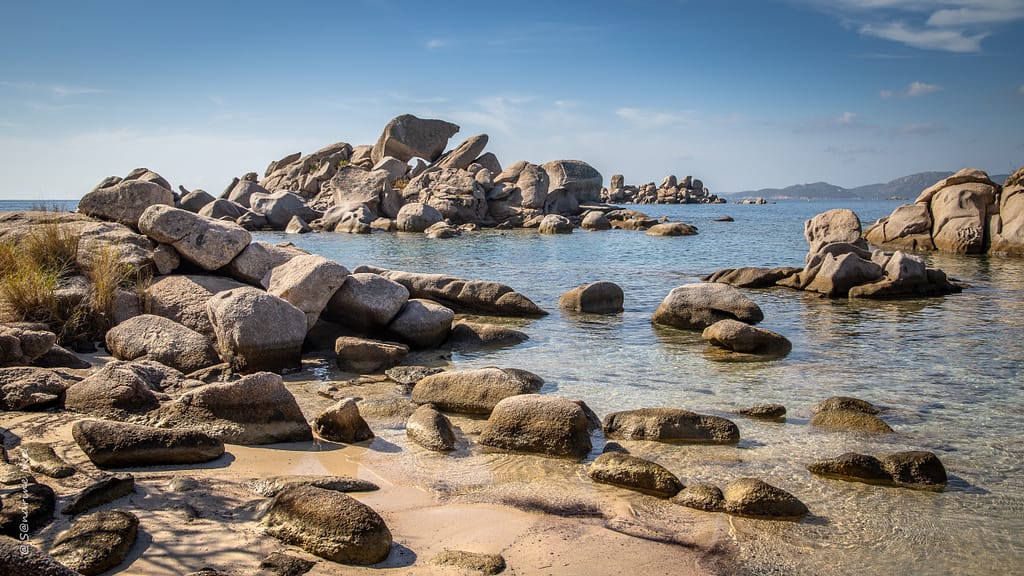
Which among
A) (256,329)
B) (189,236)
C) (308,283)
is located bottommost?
(256,329)

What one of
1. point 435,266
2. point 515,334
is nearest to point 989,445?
point 515,334

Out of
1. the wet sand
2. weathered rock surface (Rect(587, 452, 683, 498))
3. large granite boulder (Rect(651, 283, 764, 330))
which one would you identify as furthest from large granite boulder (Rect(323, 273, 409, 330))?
weathered rock surface (Rect(587, 452, 683, 498))

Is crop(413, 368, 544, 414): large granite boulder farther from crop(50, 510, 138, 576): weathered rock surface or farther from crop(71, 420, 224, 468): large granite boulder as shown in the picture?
crop(50, 510, 138, 576): weathered rock surface

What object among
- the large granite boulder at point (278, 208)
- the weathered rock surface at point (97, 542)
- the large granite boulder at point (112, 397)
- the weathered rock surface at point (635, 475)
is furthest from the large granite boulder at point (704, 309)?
the large granite boulder at point (278, 208)

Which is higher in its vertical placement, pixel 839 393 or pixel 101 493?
pixel 101 493

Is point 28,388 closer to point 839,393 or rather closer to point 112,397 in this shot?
point 112,397

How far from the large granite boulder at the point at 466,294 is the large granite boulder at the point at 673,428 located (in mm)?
7085

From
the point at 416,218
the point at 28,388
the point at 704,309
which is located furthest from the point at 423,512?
the point at 416,218

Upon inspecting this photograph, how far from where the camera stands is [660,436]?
7.17 meters

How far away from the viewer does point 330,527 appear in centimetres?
443

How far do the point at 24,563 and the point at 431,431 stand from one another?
4400 mm

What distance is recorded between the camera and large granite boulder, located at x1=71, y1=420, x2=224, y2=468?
18.1 feet

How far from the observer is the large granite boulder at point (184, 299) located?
10430 millimetres

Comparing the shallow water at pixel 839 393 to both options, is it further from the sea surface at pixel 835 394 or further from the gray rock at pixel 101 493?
the gray rock at pixel 101 493
